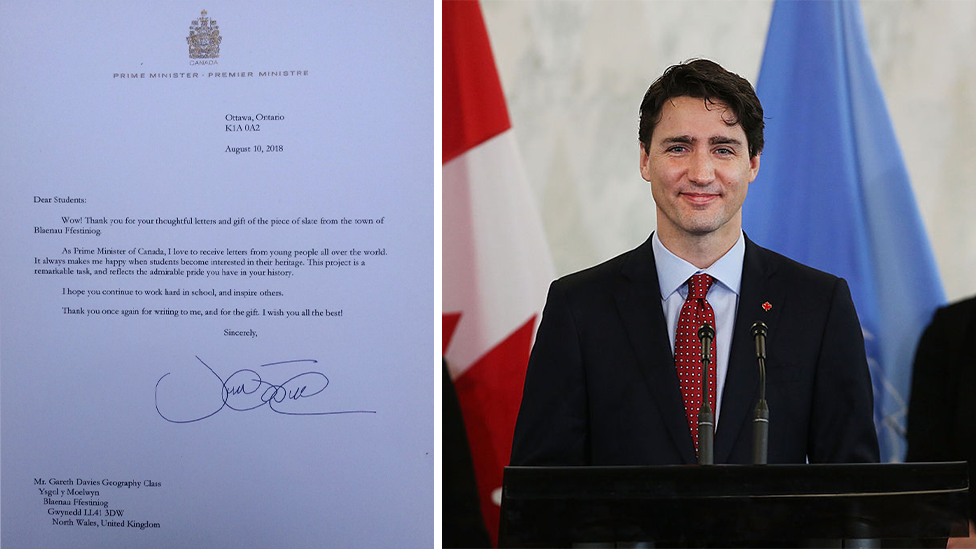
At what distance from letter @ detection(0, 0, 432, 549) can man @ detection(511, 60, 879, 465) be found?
434 millimetres

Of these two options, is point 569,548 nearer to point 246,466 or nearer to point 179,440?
point 246,466

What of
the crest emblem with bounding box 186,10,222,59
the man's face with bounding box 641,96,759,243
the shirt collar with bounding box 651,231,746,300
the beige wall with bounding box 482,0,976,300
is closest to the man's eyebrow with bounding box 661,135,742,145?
the man's face with bounding box 641,96,759,243

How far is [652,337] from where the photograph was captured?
2.31 m

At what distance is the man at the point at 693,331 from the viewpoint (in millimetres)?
2256

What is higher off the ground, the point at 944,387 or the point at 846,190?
the point at 846,190

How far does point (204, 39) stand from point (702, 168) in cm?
156

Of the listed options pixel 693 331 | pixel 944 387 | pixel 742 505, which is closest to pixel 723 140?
pixel 693 331

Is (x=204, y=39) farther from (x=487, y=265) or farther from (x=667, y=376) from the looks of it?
(x=667, y=376)

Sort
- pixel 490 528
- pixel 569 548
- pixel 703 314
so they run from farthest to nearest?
pixel 490 528 → pixel 703 314 → pixel 569 548

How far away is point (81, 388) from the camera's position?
8.42 ft

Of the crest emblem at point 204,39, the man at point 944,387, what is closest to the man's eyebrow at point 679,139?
the man at point 944,387

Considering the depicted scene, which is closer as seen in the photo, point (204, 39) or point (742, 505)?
point (742, 505)

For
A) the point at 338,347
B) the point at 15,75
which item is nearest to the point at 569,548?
the point at 338,347

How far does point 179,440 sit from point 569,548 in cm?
160
